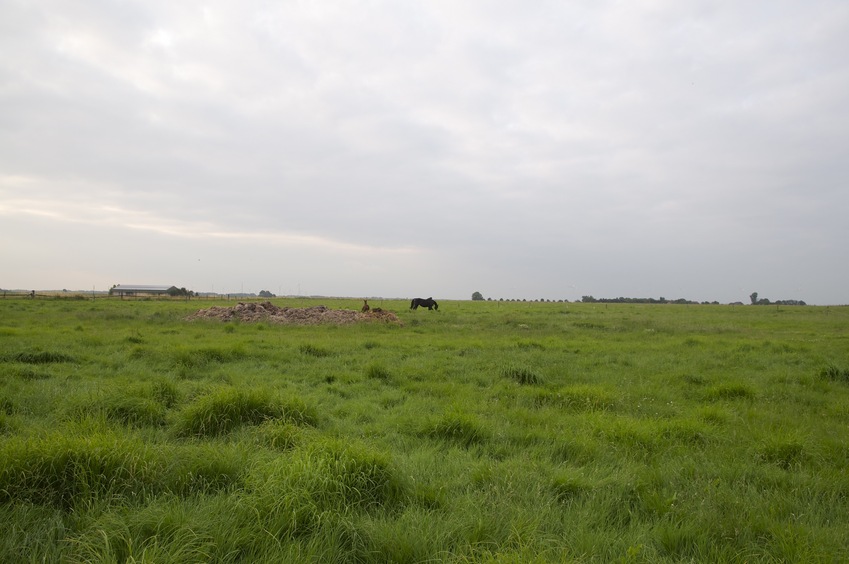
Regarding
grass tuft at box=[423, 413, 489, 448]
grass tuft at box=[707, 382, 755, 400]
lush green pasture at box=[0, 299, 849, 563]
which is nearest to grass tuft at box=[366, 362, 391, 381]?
lush green pasture at box=[0, 299, 849, 563]

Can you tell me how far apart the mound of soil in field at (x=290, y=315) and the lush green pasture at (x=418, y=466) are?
14.7 meters

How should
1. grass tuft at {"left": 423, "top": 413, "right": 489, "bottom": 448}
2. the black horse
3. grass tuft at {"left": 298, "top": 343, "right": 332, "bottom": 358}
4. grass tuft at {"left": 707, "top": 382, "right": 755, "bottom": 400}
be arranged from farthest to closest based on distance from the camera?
the black horse
grass tuft at {"left": 298, "top": 343, "right": 332, "bottom": 358}
grass tuft at {"left": 707, "top": 382, "right": 755, "bottom": 400}
grass tuft at {"left": 423, "top": 413, "right": 489, "bottom": 448}

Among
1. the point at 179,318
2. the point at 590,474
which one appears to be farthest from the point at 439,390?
the point at 179,318

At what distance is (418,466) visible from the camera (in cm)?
493

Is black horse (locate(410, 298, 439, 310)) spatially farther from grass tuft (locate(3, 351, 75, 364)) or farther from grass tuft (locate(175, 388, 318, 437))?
grass tuft (locate(175, 388, 318, 437))

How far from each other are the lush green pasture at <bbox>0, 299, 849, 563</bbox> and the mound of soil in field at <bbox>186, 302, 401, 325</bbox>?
14.7m

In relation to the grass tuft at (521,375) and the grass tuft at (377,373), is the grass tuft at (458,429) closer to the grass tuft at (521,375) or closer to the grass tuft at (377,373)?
the grass tuft at (521,375)

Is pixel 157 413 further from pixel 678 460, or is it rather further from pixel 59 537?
pixel 678 460

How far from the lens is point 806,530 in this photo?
3.63 meters

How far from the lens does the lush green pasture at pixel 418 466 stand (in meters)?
3.34

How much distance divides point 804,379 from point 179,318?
91.3ft

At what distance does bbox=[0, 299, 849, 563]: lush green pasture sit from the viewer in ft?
11.0

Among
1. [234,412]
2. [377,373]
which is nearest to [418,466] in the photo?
[234,412]

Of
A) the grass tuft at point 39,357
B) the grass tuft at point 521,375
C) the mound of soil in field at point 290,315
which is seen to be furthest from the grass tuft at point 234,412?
the mound of soil in field at point 290,315
